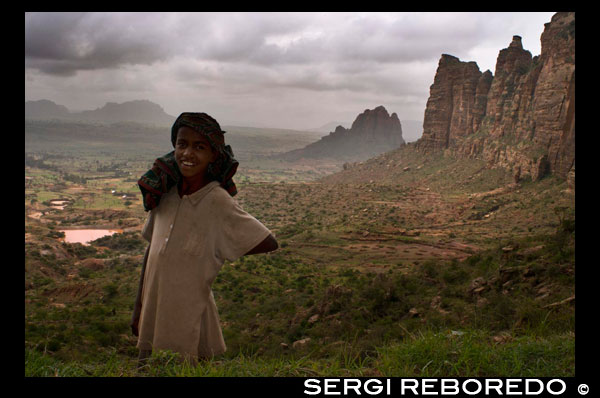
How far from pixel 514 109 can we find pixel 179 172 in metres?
55.3

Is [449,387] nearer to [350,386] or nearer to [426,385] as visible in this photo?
[426,385]

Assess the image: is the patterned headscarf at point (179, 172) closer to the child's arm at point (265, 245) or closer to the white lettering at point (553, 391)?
the child's arm at point (265, 245)

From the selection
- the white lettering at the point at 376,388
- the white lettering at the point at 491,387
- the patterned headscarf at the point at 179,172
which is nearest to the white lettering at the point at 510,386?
the white lettering at the point at 491,387

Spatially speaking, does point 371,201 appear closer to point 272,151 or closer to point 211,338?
point 211,338

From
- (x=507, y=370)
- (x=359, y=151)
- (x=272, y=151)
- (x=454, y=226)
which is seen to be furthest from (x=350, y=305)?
(x=272, y=151)

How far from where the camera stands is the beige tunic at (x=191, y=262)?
2611 mm

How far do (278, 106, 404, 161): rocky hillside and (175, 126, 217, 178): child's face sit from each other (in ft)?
484

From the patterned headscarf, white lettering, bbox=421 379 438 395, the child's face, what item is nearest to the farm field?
white lettering, bbox=421 379 438 395

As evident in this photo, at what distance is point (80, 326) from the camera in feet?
37.8

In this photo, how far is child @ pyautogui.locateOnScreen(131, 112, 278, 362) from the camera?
2613mm

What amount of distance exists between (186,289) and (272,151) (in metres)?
175

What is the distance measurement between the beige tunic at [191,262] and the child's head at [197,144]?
15cm

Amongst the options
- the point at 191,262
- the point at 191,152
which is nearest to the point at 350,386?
the point at 191,262

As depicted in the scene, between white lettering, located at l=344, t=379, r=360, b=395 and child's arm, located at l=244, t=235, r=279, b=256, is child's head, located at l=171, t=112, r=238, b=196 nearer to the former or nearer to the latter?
child's arm, located at l=244, t=235, r=279, b=256
